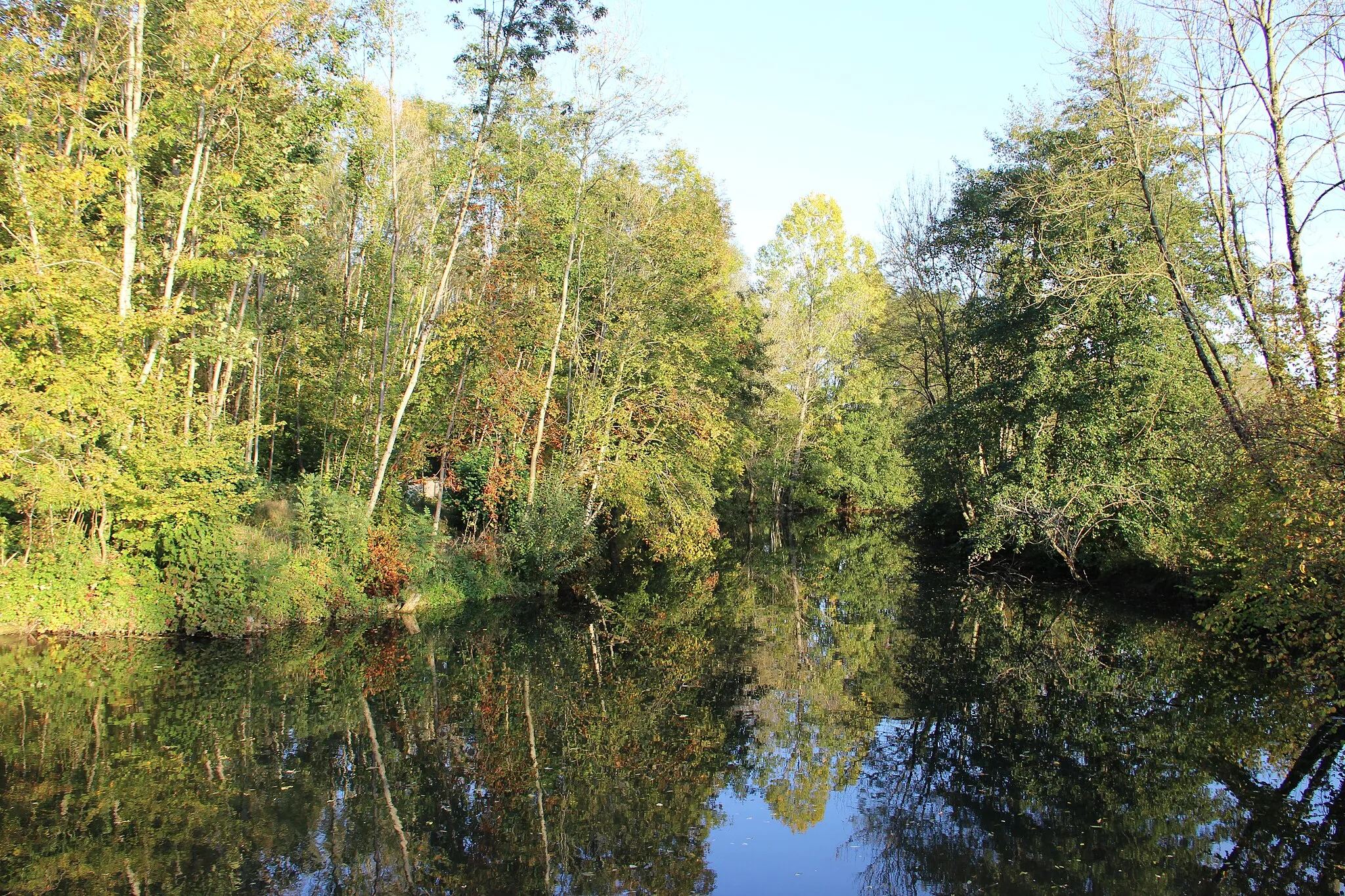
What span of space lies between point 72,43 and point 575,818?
599 inches

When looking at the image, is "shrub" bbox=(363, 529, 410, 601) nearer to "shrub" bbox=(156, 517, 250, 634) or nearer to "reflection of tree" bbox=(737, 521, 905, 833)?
"shrub" bbox=(156, 517, 250, 634)

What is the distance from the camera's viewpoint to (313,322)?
2302 centimetres

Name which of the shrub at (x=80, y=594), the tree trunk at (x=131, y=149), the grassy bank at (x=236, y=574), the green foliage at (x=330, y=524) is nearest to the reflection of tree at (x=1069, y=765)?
the grassy bank at (x=236, y=574)

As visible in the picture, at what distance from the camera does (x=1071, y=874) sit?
6.74 metres

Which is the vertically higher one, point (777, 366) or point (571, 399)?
point (777, 366)

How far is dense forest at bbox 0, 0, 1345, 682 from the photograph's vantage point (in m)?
12.5

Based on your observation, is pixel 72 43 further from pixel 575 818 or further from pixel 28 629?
pixel 575 818

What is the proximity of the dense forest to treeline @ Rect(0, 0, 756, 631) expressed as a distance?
0.30ft

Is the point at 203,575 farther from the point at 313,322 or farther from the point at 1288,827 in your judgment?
the point at 1288,827

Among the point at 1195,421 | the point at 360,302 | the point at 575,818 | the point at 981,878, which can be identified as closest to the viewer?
the point at 981,878

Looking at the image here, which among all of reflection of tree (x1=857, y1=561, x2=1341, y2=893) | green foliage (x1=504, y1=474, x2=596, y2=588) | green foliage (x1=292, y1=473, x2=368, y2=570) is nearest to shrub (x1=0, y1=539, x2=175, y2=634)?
green foliage (x1=292, y1=473, x2=368, y2=570)

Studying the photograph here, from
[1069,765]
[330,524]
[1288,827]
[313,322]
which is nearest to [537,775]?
[1069,765]

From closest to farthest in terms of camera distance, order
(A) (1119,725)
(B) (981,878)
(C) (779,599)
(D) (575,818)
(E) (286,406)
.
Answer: (B) (981,878)
(D) (575,818)
(A) (1119,725)
(C) (779,599)
(E) (286,406)

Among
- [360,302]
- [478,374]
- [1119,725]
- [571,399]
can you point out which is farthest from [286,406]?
[1119,725]
